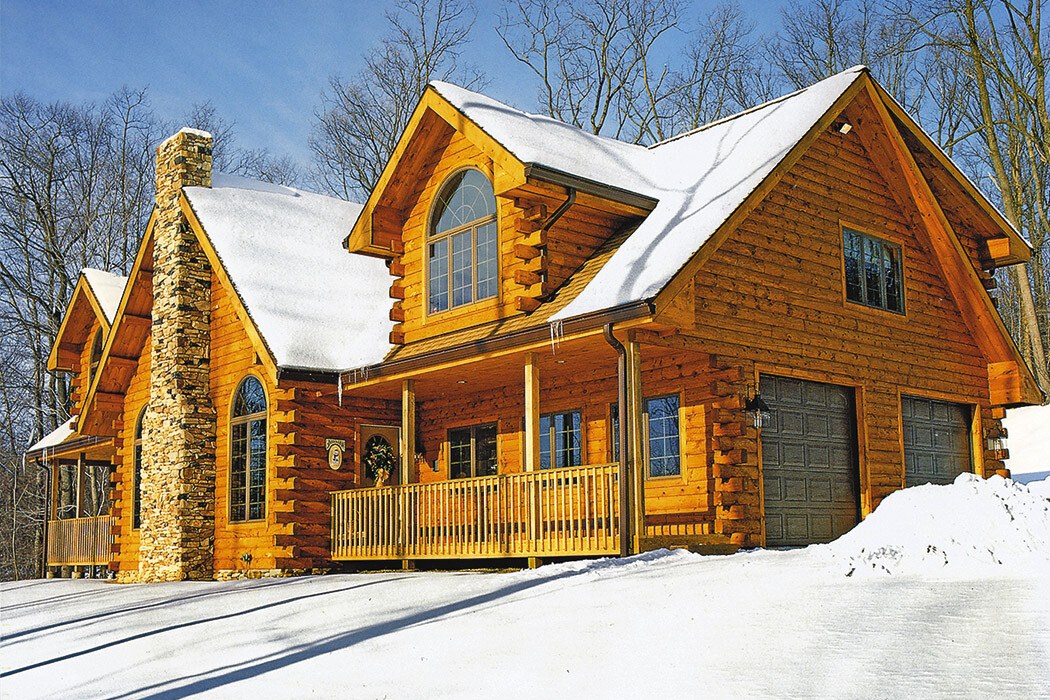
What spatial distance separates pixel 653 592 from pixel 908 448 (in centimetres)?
886

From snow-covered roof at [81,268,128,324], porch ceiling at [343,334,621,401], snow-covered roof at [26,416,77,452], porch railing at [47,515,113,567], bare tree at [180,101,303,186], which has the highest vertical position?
bare tree at [180,101,303,186]

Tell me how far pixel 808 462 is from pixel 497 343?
15.3ft

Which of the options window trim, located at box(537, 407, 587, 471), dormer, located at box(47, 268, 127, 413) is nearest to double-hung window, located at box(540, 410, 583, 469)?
window trim, located at box(537, 407, 587, 471)

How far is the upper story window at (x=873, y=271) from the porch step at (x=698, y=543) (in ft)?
15.3

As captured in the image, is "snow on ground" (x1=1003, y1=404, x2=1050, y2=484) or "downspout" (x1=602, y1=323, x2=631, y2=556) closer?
"downspout" (x1=602, y1=323, x2=631, y2=556)

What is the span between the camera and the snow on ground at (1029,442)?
83.8ft

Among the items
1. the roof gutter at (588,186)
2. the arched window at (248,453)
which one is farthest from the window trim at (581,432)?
the arched window at (248,453)

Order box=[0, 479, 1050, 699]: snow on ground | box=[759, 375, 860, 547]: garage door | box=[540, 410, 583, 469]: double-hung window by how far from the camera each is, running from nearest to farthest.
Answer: box=[0, 479, 1050, 699]: snow on ground → box=[759, 375, 860, 547]: garage door → box=[540, 410, 583, 469]: double-hung window

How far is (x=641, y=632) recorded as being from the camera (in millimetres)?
7469

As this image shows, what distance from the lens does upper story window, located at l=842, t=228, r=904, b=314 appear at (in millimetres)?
15898

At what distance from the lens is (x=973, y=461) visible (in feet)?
57.8

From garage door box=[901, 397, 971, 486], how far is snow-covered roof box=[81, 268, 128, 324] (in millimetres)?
17626

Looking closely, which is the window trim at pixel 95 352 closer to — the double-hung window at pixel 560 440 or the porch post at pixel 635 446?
the double-hung window at pixel 560 440

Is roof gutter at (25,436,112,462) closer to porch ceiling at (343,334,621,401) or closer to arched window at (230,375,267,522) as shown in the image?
arched window at (230,375,267,522)
